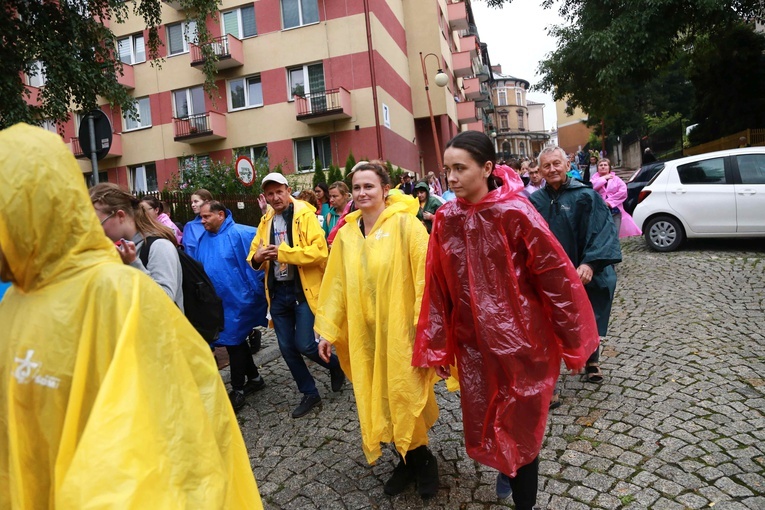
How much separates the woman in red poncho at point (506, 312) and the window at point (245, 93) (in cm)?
2253

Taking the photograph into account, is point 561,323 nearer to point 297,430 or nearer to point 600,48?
point 297,430

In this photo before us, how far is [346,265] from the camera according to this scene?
11.2ft

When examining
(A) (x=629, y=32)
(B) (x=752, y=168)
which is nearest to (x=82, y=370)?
(B) (x=752, y=168)

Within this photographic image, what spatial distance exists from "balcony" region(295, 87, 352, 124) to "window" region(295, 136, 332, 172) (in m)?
1.09

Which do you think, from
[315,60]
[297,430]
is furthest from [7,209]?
[315,60]

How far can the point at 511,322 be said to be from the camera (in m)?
2.53

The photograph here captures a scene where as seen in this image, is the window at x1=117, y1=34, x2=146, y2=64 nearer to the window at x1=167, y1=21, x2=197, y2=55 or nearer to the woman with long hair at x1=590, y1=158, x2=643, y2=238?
the window at x1=167, y1=21, x2=197, y2=55

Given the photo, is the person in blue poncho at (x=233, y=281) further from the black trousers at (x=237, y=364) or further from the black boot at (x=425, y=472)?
the black boot at (x=425, y=472)

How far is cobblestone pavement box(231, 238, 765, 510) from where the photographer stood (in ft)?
10.1

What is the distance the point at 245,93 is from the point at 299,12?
4.11m

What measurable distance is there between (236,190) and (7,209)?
55.7 ft

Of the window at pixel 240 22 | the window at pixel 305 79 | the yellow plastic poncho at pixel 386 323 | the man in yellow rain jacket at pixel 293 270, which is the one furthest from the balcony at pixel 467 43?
the yellow plastic poncho at pixel 386 323

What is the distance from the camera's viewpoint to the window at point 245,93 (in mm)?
23859

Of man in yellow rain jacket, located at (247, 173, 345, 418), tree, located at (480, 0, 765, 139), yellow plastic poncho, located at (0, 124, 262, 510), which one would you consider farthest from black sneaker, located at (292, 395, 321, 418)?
tree, located at (480, 0, 765, 139)
